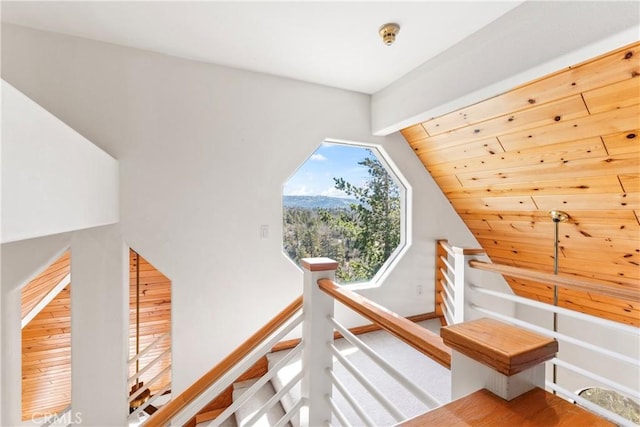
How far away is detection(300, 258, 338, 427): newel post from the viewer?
123 cm

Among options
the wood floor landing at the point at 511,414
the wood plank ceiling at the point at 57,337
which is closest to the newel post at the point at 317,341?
the wood floor landing at the point at 511,414

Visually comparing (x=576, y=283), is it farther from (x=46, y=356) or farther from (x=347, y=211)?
(x=46, y=356)

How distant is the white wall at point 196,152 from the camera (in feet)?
6.02

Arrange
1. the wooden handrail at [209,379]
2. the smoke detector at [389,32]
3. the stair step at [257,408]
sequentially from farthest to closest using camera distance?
the stair step at [257,408] → the smoke detector at [389,32] → the wooden handrail at [209,379]

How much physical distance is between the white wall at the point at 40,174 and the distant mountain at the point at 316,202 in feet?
4.44

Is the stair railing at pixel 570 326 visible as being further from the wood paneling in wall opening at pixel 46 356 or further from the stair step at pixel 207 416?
the wood paneling in wall opening at pixel 46 356

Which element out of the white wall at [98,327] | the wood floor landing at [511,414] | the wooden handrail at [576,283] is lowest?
the white wall at [98,327]

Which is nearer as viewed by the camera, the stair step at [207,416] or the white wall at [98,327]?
the white wall at [98,327]

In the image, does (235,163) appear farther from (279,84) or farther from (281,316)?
(281,316)

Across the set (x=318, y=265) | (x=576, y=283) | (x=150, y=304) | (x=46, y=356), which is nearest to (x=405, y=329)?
(x=318, y=265)

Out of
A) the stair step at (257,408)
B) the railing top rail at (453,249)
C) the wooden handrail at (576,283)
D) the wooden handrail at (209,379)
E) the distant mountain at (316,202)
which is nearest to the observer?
the wooden handrail at (209,379)

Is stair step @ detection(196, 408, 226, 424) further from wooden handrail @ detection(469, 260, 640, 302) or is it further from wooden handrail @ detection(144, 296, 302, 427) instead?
wooden handrail @ detection(469, 260, 640, 302)

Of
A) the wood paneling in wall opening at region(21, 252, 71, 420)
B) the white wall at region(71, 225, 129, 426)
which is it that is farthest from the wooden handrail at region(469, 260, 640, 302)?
the wood paneling in wall opening at region(21, 252, 71, 420)

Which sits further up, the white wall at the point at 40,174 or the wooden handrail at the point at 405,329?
the white wall at the point at 40,174
